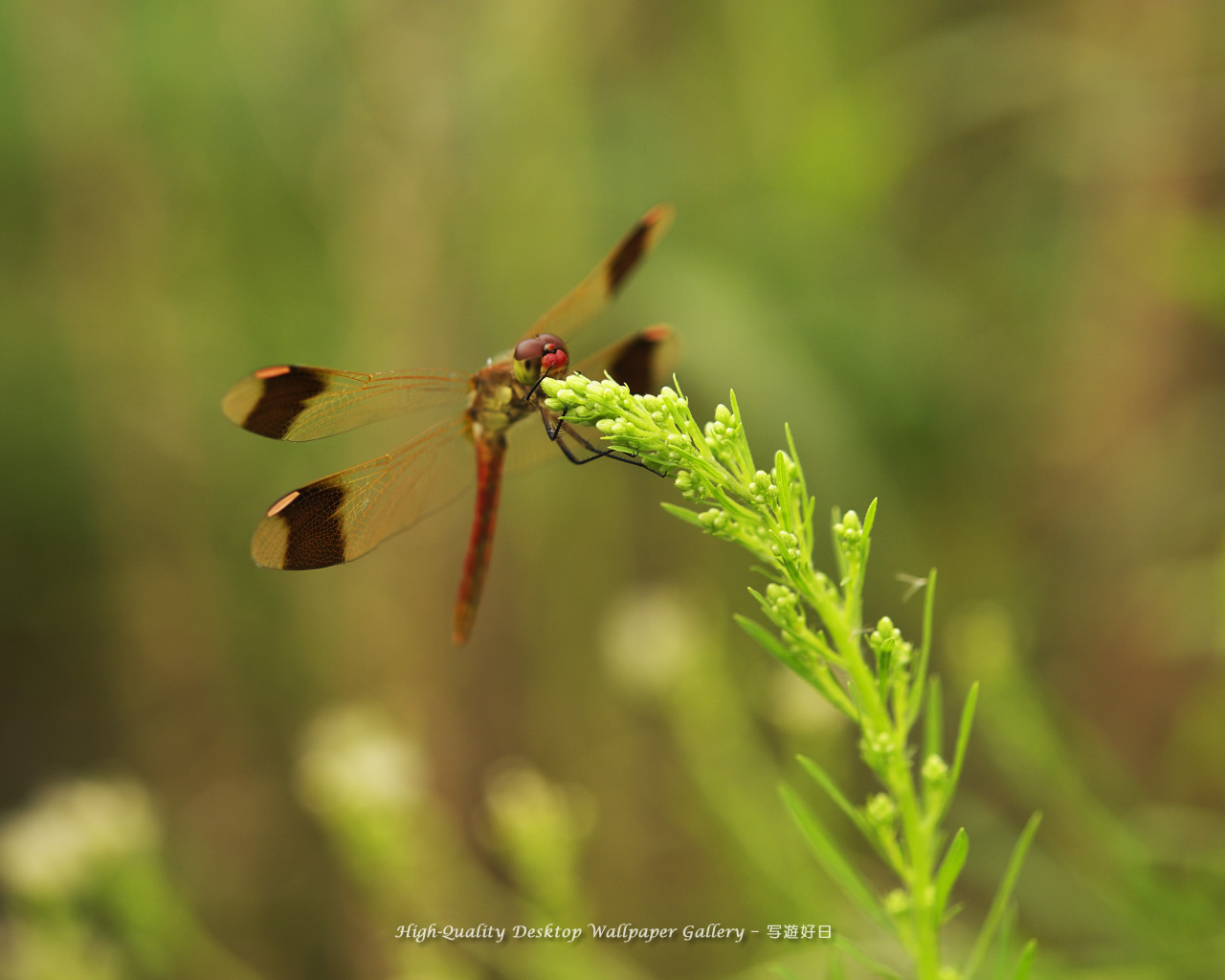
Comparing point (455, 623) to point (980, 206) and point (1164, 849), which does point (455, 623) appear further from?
point (980, 206)

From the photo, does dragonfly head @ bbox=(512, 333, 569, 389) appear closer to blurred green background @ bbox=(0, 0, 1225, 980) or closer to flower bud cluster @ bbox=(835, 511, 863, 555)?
flower bud cluster @ bbox=(835, 511, 863, 555)

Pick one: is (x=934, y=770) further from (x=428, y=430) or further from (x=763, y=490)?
(x=428, y=430)

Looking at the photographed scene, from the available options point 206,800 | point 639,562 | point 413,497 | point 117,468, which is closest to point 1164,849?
point 413,497

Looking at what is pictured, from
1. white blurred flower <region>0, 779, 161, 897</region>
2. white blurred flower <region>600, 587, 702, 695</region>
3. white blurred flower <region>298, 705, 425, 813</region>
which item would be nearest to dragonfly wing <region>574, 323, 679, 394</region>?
white blurred flower <region>600, 587, 702, 695</region>

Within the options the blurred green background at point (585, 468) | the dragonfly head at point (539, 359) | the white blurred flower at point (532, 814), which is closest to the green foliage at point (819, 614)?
the dragonfly head at point (539, 359)

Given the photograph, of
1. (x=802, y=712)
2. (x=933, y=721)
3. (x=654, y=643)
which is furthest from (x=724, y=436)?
(x=654, y=643)
